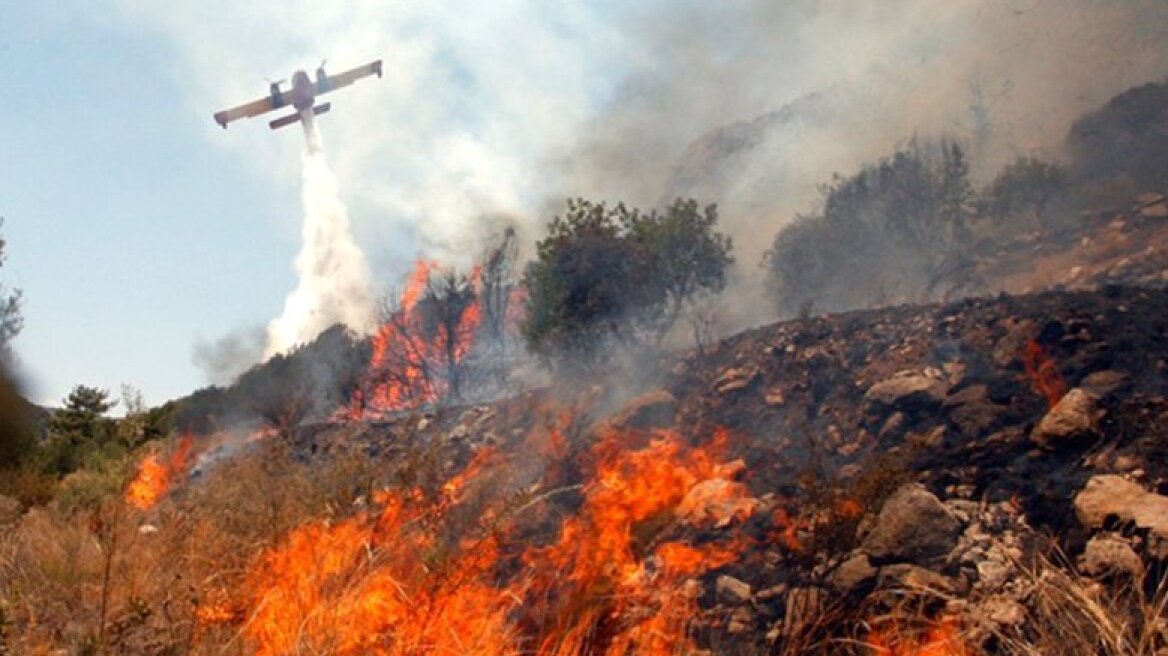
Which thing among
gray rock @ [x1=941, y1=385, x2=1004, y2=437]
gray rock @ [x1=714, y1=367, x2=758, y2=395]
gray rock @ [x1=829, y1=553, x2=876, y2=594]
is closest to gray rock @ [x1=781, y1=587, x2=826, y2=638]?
gray rock @ [x1=829, y1=553, x2=876, y2=594]

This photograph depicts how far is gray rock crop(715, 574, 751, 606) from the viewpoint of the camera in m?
8.24

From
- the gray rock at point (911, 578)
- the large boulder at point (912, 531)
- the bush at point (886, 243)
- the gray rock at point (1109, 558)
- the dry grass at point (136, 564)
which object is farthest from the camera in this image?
the bush at point (886, 243)

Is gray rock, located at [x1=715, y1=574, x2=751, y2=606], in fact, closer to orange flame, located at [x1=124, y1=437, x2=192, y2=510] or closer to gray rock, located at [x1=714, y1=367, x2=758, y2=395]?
orange flame, located at [x1=124, y1=437, x2=192, y2=510]

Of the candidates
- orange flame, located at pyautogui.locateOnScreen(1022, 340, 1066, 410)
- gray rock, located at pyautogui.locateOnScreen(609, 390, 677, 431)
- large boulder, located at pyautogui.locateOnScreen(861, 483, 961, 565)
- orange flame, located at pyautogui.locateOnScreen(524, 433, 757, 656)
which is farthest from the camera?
gray rock, located at pyautogui.locateOnScreen(609, 390, 677, 431)

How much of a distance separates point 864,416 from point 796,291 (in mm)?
26336

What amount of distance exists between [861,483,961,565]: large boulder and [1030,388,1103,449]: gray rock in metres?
2.24

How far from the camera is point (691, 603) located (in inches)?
330

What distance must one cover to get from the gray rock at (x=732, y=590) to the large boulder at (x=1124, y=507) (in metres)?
3.50

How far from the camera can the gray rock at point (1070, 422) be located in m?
9.45

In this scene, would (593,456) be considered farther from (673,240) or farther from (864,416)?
(673,240)

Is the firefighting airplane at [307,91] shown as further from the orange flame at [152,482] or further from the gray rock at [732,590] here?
the gray rock at [732,590]

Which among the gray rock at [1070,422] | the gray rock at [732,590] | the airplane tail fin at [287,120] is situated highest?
the airplane tail fin at [287,120]

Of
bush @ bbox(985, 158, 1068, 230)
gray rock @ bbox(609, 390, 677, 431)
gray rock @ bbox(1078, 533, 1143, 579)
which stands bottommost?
gray rock @ bbox(1078, 533, 1143, 579)

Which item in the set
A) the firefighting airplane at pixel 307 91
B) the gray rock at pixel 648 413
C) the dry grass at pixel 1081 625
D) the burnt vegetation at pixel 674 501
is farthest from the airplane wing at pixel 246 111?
the dry grass at pixel 1081 625
